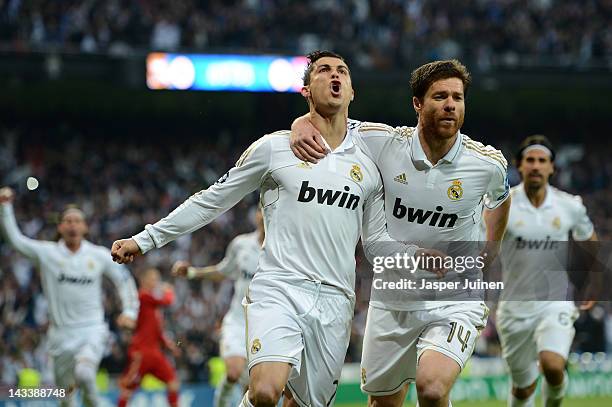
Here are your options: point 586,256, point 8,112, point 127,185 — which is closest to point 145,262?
point 127,185

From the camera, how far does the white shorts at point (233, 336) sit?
11.0 m

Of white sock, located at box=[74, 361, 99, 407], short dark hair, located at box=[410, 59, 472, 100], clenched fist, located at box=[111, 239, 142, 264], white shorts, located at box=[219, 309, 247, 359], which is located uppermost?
short dark hair, located at box=[410, 59, 472, 100]

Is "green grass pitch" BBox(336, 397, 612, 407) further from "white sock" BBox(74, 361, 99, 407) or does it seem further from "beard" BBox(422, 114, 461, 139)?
"beard" BBox(422, 114, 461, 139)

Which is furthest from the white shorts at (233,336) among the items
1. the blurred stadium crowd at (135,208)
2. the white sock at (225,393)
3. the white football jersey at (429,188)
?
the white football jersey at (429,188)

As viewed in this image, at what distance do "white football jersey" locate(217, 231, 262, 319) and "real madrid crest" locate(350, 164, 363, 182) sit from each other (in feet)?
15.6

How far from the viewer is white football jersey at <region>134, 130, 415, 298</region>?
6.27 m

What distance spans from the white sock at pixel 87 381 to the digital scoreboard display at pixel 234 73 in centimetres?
1320

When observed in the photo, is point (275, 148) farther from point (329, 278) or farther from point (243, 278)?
point (243, 278)

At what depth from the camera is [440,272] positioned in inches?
251

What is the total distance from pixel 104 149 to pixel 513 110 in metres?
11.3

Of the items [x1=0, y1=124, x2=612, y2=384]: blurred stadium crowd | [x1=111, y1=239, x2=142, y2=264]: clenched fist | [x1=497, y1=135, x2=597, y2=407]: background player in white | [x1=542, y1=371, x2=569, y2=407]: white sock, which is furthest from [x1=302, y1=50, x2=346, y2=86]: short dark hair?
[x1=0, y1=124, x2=612, y2=384]: blurred stadium crowd

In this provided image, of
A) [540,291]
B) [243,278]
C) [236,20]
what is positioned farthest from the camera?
[236,20]

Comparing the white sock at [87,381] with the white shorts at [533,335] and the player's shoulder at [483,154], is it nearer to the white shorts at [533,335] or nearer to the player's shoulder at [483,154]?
the white shorts at [533,335]

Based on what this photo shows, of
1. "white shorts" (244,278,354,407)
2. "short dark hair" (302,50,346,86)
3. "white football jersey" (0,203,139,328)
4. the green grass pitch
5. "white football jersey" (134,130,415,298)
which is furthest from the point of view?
the green grass pitch
